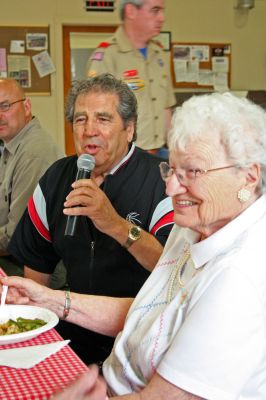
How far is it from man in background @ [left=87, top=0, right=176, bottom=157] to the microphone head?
1.21 meters

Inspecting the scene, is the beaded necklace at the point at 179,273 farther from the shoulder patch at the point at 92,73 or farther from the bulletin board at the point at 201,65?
the bulletin board at the point at 201,65

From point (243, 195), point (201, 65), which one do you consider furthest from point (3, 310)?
point (201, 65)

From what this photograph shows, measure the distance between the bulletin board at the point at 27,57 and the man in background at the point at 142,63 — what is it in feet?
10.1

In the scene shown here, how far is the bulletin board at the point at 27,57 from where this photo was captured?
244 inches

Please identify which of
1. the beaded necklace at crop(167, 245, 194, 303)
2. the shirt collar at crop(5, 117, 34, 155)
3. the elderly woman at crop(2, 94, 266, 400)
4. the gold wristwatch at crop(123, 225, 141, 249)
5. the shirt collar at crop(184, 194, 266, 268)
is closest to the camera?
the elderly woman at crop(2, 94, 266, 400)

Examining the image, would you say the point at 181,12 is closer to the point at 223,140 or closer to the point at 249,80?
the point at 249,80

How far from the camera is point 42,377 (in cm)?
124

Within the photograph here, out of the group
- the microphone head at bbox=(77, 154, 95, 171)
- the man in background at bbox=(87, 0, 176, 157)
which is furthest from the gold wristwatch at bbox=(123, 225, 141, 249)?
the man in background at bbox=(87, 0, 176, 157)

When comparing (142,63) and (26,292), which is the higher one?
(142,63)

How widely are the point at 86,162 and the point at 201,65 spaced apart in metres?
5.10

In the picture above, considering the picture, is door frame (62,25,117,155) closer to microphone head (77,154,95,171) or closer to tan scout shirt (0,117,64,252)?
tan scout shirt (0,117,64,252)

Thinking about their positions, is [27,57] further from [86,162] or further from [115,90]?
[86,162]

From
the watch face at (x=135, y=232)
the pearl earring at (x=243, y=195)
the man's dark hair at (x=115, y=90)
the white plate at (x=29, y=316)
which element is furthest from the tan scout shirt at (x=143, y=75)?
the pearl earring at (x=243, y=195)

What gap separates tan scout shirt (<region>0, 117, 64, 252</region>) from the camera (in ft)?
9.48
